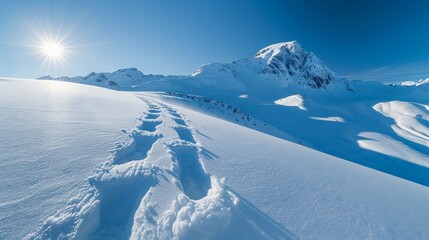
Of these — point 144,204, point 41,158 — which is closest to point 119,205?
point 144,204

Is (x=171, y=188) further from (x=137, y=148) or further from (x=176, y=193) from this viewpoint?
(x=137, y=148)

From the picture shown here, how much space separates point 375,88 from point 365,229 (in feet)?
420

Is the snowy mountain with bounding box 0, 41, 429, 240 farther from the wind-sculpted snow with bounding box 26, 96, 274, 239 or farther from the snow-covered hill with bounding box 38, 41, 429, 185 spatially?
the snow-covered hill with bounding box 38, 41, 429, 185

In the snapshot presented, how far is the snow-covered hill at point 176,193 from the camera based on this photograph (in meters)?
2.09

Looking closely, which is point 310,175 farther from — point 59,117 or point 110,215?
point 59,117

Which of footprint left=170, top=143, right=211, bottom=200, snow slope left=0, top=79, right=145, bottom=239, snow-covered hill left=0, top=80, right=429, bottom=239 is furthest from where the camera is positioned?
footprint left=170, top=143, right=211, bottom=200

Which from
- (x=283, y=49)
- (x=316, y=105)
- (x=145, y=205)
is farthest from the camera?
(x=283, y=49)

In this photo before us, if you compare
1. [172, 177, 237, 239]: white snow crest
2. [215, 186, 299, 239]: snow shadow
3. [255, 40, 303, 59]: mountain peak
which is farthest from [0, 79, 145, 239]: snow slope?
[255, 40, 303, 59]: mountain peak

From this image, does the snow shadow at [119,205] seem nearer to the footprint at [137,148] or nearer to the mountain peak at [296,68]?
the footprint at [137,148]

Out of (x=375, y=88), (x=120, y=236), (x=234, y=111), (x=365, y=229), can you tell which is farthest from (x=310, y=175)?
(x=375, y=88)

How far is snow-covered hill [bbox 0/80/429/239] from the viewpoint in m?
2.09

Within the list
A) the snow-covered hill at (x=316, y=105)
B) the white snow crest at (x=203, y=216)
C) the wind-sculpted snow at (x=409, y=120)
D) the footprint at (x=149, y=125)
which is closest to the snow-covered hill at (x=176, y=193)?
the white snow crest at (x=203, y=216)

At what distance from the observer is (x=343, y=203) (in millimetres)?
2906

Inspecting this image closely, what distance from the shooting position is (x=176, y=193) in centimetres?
268
